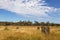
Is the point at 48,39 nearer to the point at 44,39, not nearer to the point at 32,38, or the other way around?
the point at 44,39

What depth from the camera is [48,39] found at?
16.4 m

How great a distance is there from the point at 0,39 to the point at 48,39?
4.78 meters

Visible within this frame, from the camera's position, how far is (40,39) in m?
16.3

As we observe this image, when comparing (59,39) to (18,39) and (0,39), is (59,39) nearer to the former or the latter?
(18,39)

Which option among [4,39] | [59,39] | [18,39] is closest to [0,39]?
[4,39]

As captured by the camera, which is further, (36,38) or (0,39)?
(36,38)

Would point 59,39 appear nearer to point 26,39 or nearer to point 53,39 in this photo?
point 53,39

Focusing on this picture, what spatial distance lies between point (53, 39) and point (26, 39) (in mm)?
2727

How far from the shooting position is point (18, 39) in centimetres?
1599

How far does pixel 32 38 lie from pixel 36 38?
1.49 ft

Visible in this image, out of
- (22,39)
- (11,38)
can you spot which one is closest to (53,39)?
(22,39)

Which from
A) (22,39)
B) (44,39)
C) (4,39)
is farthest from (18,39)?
(44,39)

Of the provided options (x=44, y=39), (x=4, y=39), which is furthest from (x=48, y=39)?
(x=4, y=39)

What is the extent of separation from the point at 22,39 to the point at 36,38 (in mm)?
1636
